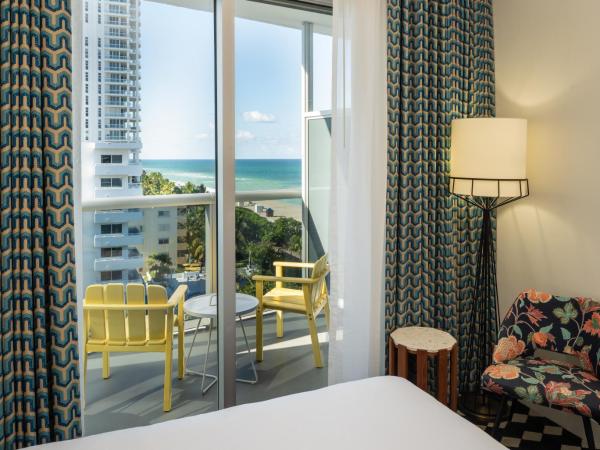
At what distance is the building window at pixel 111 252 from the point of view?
7.93 ft

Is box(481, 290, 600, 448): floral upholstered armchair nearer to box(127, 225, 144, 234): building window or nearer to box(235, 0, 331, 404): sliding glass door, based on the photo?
box(235, 0, 331, 404): sliding glass door

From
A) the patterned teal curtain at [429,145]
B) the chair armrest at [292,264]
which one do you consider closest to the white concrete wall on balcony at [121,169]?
the chair armrest at [292,264]

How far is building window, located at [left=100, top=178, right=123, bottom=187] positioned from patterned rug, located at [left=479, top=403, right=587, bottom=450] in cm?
235

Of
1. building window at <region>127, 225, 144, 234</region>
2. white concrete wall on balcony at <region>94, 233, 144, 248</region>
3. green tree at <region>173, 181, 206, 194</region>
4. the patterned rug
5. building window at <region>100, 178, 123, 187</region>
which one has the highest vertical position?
building window at <region>100, 178, 123, 187</region>

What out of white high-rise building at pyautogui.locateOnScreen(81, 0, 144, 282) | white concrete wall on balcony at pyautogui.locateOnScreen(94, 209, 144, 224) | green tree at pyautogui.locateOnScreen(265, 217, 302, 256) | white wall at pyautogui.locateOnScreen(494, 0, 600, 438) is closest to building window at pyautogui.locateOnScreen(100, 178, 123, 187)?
white high-rise building at pyautogui.locateOnScreen(81, 0, 144, 282)

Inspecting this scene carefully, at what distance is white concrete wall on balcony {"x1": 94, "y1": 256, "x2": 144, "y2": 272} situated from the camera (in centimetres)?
242

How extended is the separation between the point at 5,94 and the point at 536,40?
2.70 meters

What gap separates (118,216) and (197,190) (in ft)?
1.35

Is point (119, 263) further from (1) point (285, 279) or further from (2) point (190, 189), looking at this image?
(1) point (285, 279)

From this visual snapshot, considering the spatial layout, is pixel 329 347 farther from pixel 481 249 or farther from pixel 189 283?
pixel 481 249

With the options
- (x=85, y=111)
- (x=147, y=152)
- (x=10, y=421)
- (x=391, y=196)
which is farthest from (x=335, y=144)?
(x=10, y=421)

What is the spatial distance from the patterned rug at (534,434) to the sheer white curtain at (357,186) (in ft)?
2.59

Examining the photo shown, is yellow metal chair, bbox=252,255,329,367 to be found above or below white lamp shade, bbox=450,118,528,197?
below

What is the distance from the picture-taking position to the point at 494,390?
2514 mm
